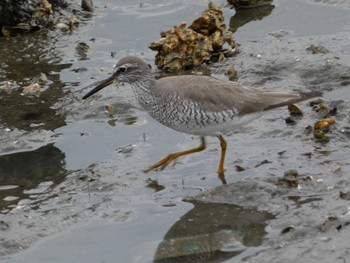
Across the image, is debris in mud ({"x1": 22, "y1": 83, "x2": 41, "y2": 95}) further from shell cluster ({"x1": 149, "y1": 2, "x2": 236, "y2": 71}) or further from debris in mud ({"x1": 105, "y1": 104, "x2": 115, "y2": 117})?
shell cluster ({"x1": 149, "y1": 2, "x2": 236, "y2": 71})

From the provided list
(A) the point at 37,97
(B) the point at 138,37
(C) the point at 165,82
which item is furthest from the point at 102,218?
(B) the point at 138,37

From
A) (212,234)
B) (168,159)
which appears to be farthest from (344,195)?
(168,159)

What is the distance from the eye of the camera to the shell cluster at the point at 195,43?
1131 cm

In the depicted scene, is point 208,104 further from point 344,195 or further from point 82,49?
point 82,49

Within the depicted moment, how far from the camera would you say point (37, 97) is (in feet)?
36.2

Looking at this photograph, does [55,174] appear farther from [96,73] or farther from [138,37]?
[138,37]

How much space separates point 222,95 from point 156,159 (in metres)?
1.10

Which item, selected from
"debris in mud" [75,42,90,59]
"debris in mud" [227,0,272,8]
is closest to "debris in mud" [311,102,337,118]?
"debris in mud" [227,0,272,8]

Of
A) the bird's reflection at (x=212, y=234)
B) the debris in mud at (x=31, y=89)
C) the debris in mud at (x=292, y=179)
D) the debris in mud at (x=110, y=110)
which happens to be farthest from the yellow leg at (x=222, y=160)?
the debris in mud at (x=31, y=89)

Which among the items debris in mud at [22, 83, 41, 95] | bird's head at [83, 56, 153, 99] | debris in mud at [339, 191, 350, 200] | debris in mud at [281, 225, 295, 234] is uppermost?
→ bird's head at [83, 56, 153, 99]

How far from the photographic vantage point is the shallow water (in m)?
7.65

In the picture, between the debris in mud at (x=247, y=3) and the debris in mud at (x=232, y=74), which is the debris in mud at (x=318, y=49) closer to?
the debris in mud at (x=232, y=74)

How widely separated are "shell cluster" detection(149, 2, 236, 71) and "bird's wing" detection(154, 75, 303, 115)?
2193mm

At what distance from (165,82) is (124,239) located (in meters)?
2.15
